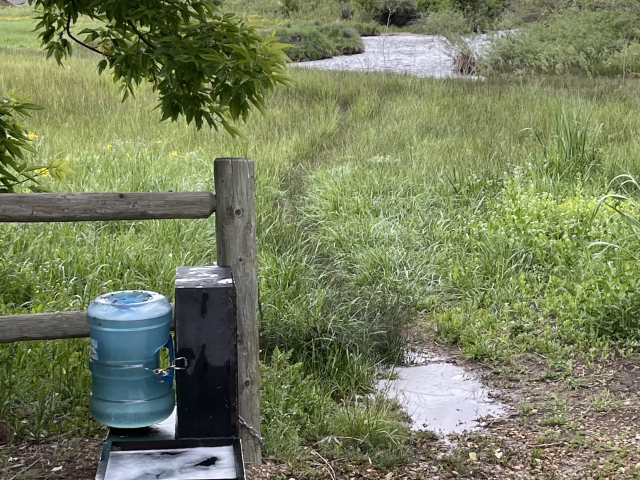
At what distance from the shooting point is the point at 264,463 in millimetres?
3629

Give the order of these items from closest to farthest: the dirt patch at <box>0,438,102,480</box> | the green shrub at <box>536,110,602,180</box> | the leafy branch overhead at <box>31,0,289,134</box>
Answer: the leafy branch overhead at <box>31,0,289,134</box> → the dirt patch at <box>0,438,102,480</box> → the green shrub at <box>536,110,602,180</box>

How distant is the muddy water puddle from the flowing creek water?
13.9 meters

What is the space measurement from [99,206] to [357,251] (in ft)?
11.7

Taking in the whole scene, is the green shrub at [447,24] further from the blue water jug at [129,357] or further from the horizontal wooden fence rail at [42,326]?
the blue water jug at [129,357]

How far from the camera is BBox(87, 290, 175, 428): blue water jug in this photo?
9.77 ft

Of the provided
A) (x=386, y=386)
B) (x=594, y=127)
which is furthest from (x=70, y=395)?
(x=594, y=127)

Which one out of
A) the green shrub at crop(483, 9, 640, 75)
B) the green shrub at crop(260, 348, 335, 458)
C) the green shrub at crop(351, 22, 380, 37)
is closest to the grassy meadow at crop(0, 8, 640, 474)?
the green shrub at crop(260, 348, 335, 458)

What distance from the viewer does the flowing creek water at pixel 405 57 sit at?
19.4 meters

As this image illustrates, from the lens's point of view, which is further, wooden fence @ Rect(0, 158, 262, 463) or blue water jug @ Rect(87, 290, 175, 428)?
wooden fence @ Rect(0, 158, 262, 463)

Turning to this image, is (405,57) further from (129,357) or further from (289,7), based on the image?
(129,357)

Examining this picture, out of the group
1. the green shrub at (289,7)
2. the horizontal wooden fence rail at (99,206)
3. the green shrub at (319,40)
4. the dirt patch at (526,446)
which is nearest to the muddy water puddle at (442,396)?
the dirt patch at (526,446)

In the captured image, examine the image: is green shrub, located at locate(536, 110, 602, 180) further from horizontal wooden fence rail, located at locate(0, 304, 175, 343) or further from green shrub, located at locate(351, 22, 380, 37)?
green shrub, located at locate(351, 22, 380, 37)

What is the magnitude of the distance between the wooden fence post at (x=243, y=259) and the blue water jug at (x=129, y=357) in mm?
430

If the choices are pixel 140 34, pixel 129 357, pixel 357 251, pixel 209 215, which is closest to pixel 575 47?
pixel 357 251
